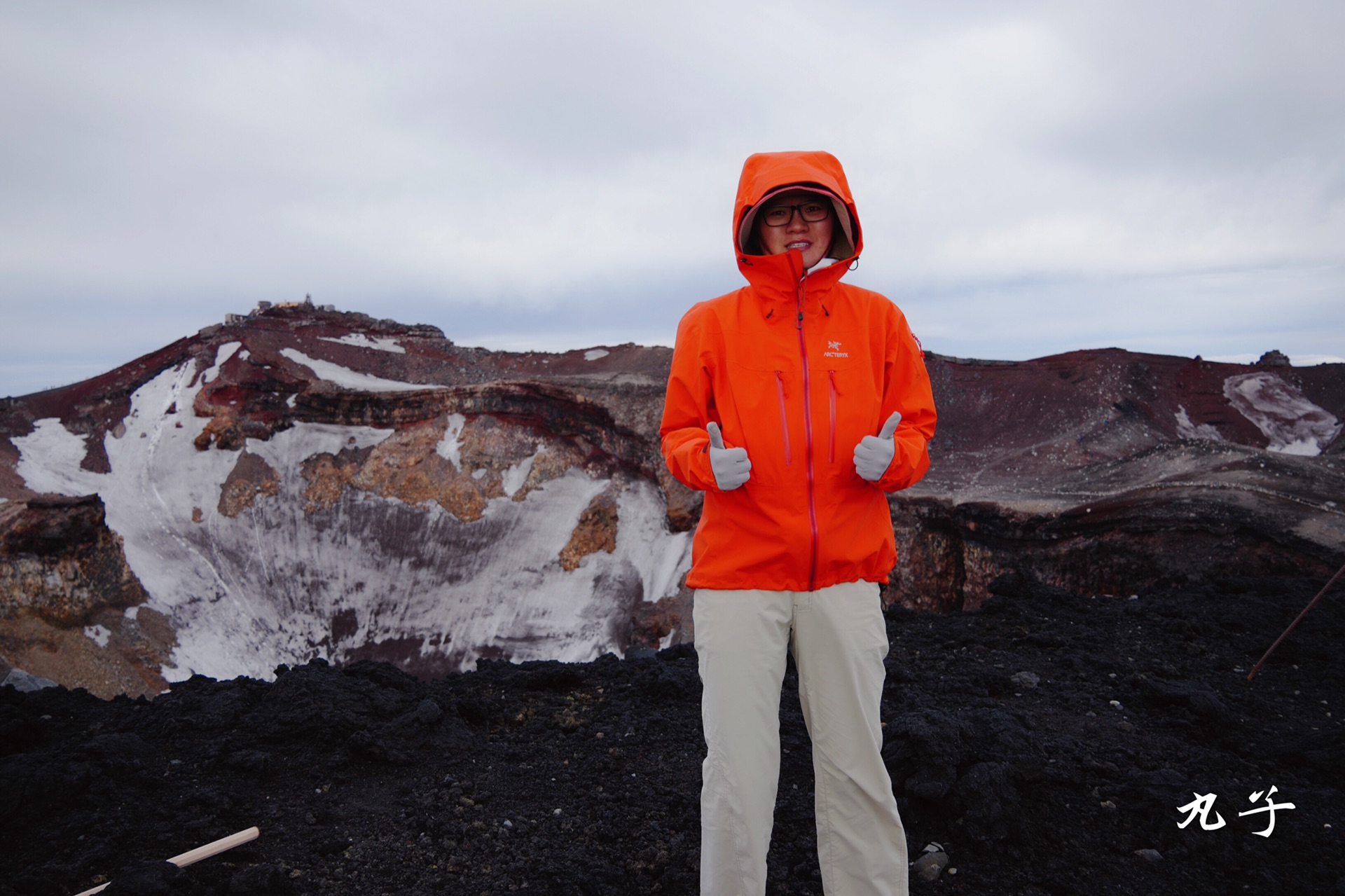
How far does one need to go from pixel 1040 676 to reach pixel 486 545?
11.6 m

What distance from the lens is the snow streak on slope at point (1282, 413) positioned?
14.3 meters

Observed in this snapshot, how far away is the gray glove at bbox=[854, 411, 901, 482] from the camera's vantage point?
271 cm

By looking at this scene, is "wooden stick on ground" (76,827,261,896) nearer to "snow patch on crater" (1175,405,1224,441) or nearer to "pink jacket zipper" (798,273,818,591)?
"pink jacket zipper" (798,273,818,591)

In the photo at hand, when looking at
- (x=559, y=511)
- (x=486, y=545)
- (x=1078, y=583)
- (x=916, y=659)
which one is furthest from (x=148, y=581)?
(x=1078, y=583)

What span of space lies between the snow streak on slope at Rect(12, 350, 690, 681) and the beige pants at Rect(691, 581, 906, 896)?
11.6 meters

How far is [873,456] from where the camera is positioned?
2707 millimetres

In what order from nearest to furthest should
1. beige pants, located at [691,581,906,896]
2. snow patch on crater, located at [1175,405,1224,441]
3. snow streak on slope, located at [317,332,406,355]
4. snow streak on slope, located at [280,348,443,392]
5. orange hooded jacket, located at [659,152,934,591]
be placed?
beige pants, located at [691,581,906,896] → orange hooded jacket, located at [659,152,934,591] → snow patch on crater, located at [1175,405,1224,441] → snow streak on slope, located at [280,348,443,392] → snow streak on slope, located at [317,332,406,355]

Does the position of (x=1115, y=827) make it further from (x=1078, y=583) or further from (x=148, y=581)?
(x=148, y=581)

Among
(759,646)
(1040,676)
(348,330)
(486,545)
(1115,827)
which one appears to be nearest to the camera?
(759,646)

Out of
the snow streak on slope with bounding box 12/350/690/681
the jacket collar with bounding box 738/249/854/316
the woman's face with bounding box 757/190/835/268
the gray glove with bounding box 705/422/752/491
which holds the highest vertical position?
the woman's face with bounding box 757/190/835/268

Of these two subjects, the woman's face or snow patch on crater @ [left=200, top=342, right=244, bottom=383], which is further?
snow patch on crater @ [left=200, top=342, right=244, bottom=383]

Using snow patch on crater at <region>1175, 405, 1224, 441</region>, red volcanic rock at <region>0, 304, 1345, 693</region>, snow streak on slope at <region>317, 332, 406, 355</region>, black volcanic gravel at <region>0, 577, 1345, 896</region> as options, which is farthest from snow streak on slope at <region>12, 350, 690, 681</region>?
snow patch on crater at <region>1175, 405, 1224, 441</region>

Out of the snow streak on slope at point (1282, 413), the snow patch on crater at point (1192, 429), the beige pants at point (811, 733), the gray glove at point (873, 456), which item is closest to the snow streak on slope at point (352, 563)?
the snow patch on crater at point (1192, 429)

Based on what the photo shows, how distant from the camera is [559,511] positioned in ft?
52.1
